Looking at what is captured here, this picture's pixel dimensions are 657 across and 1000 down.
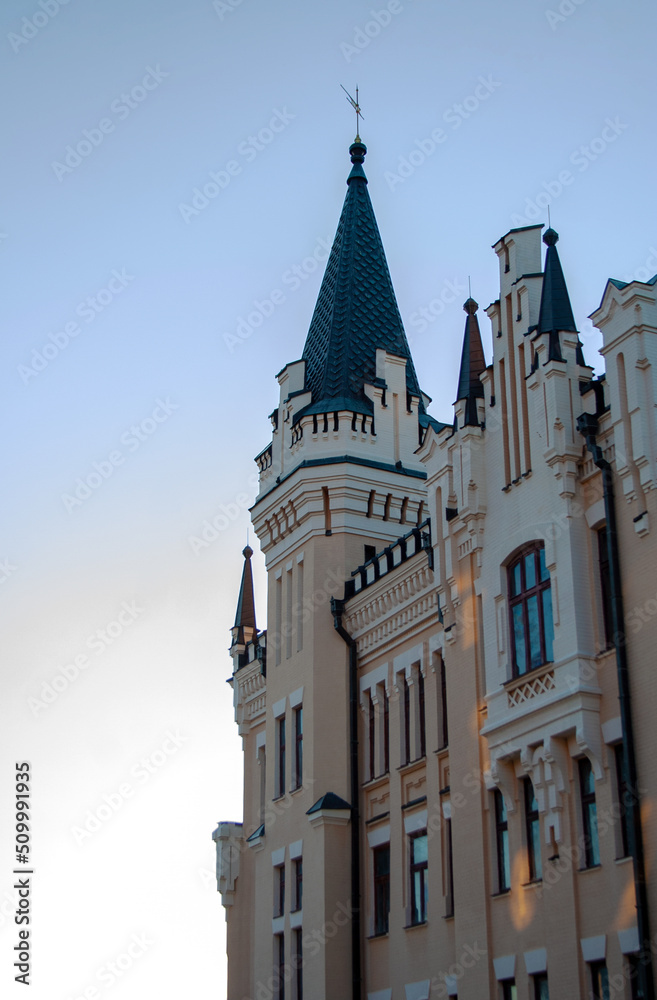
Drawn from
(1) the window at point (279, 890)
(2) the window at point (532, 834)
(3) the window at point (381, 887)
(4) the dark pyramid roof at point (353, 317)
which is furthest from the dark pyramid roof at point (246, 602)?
(2) the window at point (532, 834)

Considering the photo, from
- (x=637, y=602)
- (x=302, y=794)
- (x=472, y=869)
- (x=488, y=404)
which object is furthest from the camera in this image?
(x=302, y=794)

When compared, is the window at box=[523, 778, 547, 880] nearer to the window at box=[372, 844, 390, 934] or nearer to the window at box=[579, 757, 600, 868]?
the window at box=[579, 757, 600, 868]

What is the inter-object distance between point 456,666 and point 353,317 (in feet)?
Answer: 42.3

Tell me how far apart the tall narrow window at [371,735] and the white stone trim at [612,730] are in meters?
9.15

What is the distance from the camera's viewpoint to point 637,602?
21.4 meters

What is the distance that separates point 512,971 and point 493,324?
12.5m

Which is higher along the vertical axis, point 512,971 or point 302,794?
point 302,794

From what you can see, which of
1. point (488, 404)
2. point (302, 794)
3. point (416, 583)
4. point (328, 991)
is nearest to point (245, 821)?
point (302, 794)

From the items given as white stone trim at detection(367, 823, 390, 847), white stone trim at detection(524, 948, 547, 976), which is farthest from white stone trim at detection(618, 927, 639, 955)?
white stone trim at detection(367, 823, 390, 847)

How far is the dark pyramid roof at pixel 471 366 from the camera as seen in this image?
88.3 ft

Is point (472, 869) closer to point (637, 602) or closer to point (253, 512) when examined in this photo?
point (637, 602)

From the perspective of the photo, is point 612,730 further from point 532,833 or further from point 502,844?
point 502,844

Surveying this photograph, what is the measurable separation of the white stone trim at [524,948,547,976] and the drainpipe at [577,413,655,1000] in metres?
2.73

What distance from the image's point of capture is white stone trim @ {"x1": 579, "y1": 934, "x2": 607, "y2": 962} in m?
20.7
